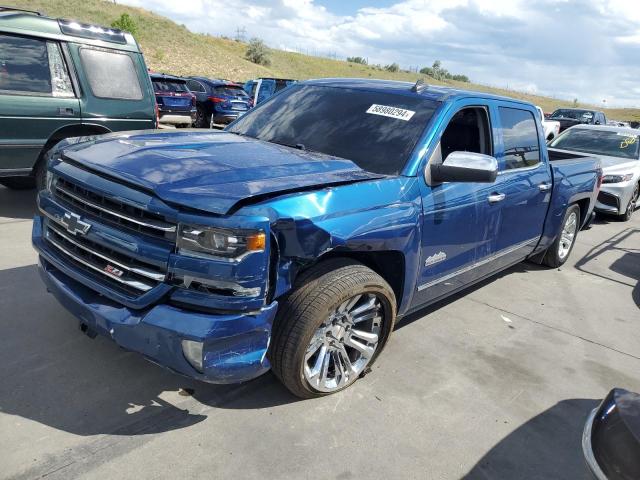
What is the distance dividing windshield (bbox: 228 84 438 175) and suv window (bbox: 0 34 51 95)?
307 cm

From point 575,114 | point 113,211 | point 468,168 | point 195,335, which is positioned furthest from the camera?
point 575,114

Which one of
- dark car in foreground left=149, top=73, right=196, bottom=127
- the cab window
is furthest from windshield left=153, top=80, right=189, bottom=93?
the cab window

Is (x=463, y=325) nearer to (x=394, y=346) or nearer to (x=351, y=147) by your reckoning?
(x=394, y=346)

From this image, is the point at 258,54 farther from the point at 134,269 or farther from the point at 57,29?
the point at 134,269

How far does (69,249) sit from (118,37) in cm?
464

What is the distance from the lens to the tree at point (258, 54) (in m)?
62.3

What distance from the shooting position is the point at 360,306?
318 centimetres

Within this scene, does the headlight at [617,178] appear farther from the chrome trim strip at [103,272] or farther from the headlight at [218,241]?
the chrome trim strip at [103,272]

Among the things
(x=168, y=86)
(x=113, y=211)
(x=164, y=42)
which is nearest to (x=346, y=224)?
(x=113, y=211)

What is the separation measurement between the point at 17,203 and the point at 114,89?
6.33 feet

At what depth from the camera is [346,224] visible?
9.29 feet

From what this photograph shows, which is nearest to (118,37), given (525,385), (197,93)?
(525,385)

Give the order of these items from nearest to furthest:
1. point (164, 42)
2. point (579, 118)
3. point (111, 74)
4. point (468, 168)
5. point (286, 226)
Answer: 1. point (286, 226)
2. point (468, 168)
3. point (111, 74)
4. point (579, 118)
5. point (164, 42)

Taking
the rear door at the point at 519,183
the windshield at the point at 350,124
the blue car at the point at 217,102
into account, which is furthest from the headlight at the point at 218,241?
the blue car at the point at 217,102
